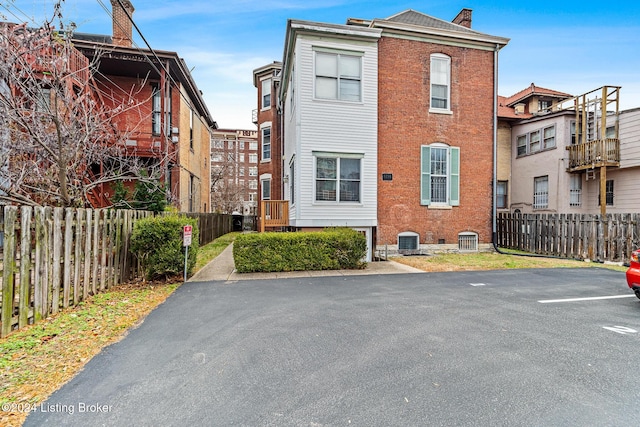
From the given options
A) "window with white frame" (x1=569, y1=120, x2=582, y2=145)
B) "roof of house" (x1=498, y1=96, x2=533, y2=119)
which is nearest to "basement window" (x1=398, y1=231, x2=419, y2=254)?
"window with white frame" (x1=569, y1=120, x2=582, y2=145)

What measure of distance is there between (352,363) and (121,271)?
6228 mm

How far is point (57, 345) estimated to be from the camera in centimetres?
394

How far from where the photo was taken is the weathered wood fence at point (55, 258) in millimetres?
4312

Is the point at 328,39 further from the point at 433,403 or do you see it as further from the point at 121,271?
the point at 433,403

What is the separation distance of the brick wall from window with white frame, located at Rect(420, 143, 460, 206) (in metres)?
0.22

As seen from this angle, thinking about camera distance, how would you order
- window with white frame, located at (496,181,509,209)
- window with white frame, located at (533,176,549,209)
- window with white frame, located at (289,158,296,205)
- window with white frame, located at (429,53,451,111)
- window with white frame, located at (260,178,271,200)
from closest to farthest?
window with white frame, located at (289,158,296,205) < window with white frame, located at (429,53,451,111) < window with white frame, located at (533,176,549,209) < window with white frame, located at (496,181,509,209) < window with white frame, located at (260,178,271,200)

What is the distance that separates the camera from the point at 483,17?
15.3 meters

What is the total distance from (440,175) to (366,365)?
34.8 ft

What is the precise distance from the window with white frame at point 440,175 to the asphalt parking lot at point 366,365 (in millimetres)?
6813

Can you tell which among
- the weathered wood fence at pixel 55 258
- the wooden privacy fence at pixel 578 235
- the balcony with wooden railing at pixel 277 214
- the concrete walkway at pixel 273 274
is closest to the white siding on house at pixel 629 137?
the wooden privacy fence at pixel 578 235

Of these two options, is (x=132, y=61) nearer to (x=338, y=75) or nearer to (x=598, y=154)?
(x=338, y=75)

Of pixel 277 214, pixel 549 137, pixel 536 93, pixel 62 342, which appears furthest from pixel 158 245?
pixel 536 93

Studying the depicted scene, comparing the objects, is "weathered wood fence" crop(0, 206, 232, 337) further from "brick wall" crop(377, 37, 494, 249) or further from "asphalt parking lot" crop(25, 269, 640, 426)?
"brick wall" crop(377, 37, 494, 249)

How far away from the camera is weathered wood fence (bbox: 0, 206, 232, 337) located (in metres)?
4.31
